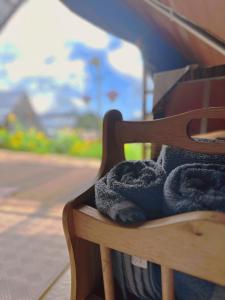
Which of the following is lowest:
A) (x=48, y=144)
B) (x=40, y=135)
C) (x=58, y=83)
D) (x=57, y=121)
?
(x=48, y=144)

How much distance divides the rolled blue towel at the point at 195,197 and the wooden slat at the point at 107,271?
15 cm

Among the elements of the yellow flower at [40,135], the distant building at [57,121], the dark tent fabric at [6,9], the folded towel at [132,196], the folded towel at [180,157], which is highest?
the dark tent fabric at [6,9]

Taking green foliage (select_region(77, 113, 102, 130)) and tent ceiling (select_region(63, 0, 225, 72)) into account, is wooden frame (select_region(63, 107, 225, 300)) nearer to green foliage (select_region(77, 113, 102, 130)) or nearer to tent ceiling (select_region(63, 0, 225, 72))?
tent ceiling (select_region(63, 0, 225, 72))

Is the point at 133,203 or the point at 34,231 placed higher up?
the point at 133,203

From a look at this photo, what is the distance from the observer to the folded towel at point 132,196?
0.56 metres

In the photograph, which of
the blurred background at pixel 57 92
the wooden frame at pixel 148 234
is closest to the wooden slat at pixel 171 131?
the wooden frame at pixel 148 234

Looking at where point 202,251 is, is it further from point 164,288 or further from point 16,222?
point 16,222

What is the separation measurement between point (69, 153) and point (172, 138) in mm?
3515

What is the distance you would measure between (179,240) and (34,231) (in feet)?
3.53

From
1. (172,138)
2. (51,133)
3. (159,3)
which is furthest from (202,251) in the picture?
(51,133)

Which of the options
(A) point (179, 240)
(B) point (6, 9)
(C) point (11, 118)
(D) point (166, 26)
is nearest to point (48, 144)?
(C) point (11, 118)

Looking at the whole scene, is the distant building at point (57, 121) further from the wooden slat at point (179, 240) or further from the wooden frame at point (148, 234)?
the wooden slat at point (179, 240)

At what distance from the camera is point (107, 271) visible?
2.10 feet

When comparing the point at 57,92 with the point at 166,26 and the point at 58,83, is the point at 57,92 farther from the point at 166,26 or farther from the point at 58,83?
the point at 166,26
